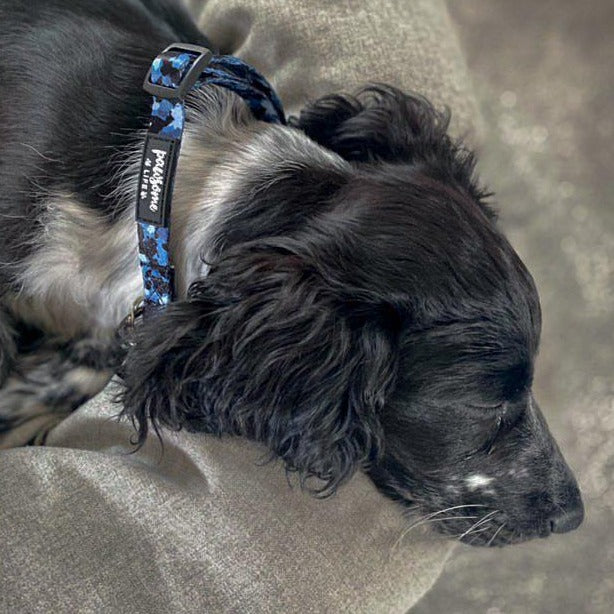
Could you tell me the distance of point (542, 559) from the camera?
102 inches

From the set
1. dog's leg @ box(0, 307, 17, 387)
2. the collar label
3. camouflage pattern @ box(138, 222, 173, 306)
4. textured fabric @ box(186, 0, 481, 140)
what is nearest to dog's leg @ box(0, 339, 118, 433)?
dog's leg @ box(0, 307, 17, 387)

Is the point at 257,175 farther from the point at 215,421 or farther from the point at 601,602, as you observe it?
the point at 601,602

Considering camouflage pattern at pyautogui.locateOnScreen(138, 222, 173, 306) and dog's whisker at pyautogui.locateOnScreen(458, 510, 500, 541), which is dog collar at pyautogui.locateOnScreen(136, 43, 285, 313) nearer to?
camouflage pattern at pyautogui.locateOnScreen(138, 222, 173, 306)

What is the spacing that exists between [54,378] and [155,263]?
0.64 metres

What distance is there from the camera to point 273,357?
1439 millimetres

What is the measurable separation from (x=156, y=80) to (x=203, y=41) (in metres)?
0.74

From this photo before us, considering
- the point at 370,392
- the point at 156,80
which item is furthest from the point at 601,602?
the point at 156,80

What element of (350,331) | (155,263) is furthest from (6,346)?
(350,331)

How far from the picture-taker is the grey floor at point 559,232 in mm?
2572

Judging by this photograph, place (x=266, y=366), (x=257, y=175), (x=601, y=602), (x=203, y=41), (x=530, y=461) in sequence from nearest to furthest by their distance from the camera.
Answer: (x=266, y=366) < (x=257, y=175) < (x=530, y=461) < (x=203, y=41) < (x=601, y=602)

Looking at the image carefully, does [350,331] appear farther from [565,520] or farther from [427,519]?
[565,520]

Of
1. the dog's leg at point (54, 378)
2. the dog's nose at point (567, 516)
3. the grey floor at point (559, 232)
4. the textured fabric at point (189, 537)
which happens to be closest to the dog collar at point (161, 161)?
the textured fabric at point (189, 537)

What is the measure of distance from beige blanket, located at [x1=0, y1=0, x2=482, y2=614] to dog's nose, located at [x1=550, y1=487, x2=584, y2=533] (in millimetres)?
257

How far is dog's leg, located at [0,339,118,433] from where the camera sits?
2.00 metres
